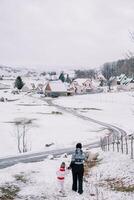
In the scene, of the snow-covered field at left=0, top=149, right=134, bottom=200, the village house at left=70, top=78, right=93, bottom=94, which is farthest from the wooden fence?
the village house at left=70, top=78, right=93, bottom=94

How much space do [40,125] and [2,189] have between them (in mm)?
52227

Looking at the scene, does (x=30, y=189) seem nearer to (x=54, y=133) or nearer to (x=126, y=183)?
(x=126, y=183)

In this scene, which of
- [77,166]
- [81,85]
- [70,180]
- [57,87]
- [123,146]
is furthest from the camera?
[81,85]

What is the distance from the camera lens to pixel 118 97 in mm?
146250

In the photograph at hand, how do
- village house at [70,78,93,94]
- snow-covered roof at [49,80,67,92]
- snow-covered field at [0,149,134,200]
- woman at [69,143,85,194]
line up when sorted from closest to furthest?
1. snow-covered field at [0,149,134,200]
2. woman at [69,143,85,194]
3. snow-covered roof at [49,80,67,92]
4. village house at [70,78,93,94]

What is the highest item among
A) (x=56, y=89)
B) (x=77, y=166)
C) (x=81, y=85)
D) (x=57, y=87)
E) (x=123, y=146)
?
(x=77, y=166)

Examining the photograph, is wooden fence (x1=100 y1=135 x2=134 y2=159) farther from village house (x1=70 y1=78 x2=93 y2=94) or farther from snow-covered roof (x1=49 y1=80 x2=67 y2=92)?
village house (x1=70 y1=78 x2=93 y2=94)

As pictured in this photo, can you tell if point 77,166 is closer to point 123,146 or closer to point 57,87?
point 123,146

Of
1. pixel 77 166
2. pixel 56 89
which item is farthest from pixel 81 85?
pixel 77 166

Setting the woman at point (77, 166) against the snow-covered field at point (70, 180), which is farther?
the woman at point (77, 166)

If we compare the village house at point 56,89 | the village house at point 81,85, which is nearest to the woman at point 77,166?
the village house at point 56,89

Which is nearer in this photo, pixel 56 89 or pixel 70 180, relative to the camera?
pixel 70 180

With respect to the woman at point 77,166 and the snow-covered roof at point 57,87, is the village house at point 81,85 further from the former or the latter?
the woman at point 77,166

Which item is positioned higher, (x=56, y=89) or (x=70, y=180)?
(x=70, y=180)
